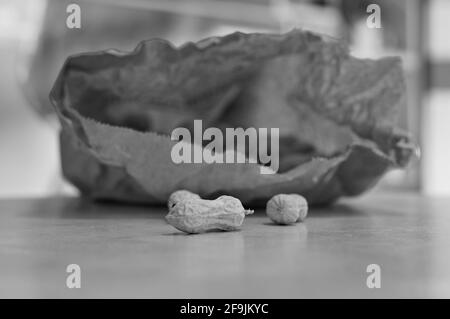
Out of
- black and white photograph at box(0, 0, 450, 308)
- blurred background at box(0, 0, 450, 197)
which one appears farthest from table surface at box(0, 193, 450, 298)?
blurred background at box(0, 0, 450, 197)

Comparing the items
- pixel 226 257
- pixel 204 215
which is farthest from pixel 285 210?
pixel 226 257

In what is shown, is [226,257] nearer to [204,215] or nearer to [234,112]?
[204,215]

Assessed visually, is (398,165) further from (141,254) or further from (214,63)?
(141,254)

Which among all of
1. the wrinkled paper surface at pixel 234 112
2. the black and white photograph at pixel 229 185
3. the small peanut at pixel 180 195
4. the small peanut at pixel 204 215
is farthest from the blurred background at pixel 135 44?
the small peanut at pixel 204 215

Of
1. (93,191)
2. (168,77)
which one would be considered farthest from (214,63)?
(93,191)

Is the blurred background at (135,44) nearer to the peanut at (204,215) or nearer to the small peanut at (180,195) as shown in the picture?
the small peanut at (180,195)

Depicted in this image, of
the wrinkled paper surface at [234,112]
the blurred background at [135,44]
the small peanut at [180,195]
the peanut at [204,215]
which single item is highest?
the blurred background at [135,44]

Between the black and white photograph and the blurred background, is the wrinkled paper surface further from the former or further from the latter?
→ the blurred background

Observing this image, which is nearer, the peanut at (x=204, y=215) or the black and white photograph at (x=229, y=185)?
the black and white photograph at (x=229, y=185)
